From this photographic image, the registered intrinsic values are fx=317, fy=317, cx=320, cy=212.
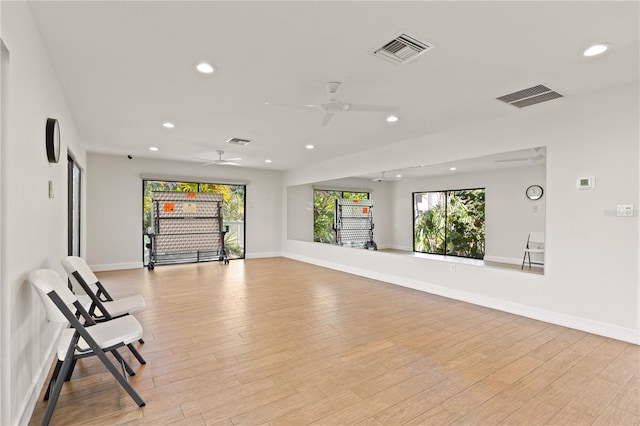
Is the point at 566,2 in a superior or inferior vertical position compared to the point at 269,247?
superior

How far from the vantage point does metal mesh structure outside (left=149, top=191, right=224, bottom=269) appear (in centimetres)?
757

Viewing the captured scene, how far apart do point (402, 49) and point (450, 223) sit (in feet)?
16.0

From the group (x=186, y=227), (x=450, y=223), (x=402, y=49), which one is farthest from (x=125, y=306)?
(x=450, y=223)

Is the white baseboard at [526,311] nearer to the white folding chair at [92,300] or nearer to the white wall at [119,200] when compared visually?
the white folding chair at [92,300]

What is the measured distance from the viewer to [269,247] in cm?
930

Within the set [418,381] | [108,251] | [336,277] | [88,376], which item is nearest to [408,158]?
[336,277]

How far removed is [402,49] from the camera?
255 cm

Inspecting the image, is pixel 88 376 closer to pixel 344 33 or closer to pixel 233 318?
→ pixel 233 318

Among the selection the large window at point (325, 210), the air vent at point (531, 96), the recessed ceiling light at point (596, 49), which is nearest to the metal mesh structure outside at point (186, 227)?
the large window at point (325, 210)

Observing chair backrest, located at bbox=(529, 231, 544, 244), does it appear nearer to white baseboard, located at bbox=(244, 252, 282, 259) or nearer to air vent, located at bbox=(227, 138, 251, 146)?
air vent, located at bbox=(227, 138, 251, 146)

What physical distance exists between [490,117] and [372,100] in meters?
1.75

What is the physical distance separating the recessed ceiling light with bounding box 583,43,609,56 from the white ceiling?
6 centimetres

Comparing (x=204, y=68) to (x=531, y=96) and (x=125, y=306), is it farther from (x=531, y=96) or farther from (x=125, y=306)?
(x=531, y=96)

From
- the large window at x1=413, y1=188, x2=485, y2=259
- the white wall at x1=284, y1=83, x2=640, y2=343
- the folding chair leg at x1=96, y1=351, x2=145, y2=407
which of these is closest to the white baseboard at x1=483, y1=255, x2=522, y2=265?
the large window at x1=413, y1=188, x2=485, y2=259
